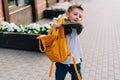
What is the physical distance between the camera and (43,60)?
6.33 meters

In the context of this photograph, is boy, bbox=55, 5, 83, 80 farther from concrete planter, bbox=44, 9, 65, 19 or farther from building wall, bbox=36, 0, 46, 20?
concrete planter, bbox=44, 9, 65, 19

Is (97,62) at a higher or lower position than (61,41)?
lower

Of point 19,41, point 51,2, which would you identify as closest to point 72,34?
point 19,41

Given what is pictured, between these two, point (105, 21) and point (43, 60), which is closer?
point (43, 60)

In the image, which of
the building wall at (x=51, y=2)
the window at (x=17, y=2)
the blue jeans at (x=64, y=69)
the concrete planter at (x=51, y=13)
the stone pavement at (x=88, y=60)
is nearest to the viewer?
the blue jeans at (x=64, y=69)

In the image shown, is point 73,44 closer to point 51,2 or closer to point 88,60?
point 88,60

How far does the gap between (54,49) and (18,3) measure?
713cm

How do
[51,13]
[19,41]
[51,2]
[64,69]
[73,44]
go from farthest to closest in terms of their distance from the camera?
[51,2], [51,13], [19,41], [64,69], [73,44]

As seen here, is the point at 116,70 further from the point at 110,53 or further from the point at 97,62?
the point at 110,53

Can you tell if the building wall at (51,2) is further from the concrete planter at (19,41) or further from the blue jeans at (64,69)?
the blue jeans at (64,69)

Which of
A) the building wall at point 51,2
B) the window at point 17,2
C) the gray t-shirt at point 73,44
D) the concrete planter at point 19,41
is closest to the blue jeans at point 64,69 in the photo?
the gray t-shirt at point 73,44

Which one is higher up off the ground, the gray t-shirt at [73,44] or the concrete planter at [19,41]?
the gray t-shirt at [73,44]

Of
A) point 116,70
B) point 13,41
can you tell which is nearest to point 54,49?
point 116,70

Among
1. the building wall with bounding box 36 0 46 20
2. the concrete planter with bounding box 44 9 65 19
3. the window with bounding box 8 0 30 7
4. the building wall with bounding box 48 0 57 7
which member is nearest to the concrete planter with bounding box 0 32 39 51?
the window with bounding box 8 0 30 7
